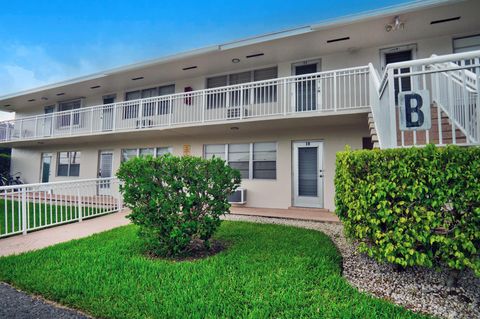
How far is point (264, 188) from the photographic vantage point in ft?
30.2

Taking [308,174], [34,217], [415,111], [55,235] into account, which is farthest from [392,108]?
[34,217]

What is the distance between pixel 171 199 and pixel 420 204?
3.35 metres

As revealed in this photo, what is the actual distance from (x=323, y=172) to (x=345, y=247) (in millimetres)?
4175

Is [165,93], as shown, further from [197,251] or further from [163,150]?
[197,251]

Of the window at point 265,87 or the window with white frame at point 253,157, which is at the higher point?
the window at point 265,87

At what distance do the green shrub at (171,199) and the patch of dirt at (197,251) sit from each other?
101 mm

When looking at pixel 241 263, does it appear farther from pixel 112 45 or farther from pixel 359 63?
pixel 112 45

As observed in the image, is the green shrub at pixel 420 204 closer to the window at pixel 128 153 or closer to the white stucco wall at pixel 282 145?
the white stucco wall at pixel 282 145

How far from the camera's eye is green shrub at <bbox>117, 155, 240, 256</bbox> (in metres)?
3.99

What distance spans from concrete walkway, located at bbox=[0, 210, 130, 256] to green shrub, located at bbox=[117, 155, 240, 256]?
96.1 inches

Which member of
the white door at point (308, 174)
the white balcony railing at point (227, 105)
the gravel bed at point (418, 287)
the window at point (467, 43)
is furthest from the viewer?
the white door at point (308, 174)

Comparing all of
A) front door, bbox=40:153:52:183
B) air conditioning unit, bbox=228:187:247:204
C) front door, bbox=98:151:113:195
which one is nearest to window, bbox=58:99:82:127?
front door, bbox=98:151:113:195

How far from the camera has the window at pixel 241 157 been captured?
380 inches

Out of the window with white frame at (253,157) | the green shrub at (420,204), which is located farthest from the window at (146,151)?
the green shrub at (420,204)
